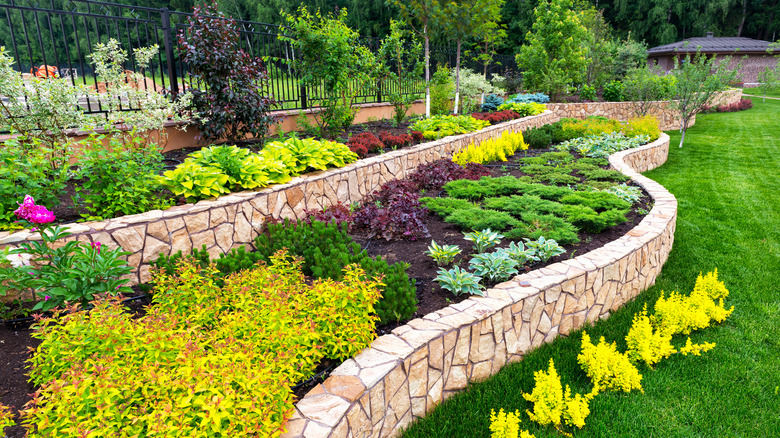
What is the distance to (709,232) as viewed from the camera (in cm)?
579

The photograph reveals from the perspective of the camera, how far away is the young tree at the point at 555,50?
17312 mm

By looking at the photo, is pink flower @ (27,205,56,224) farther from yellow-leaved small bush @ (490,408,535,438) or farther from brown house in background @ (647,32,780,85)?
brown house in background @ (647,32,780,85)

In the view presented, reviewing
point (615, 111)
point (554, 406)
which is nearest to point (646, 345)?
point (554, 406)

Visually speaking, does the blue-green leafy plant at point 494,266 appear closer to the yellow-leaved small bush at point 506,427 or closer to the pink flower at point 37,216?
the yellow-leaved small bush at point 506,427

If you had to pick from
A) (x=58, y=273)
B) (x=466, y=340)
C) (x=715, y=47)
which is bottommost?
(x=466, y=340)

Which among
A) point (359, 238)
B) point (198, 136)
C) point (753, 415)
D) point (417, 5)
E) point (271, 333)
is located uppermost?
point (417, 5)

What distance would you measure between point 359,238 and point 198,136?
3232mm

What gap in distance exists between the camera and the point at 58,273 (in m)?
2.86

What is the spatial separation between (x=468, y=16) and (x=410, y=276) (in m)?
8.78

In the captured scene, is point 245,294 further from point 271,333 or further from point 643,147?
point 643,147

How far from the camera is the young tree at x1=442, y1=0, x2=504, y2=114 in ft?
33.8

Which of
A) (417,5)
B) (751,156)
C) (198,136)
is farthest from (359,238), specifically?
(751,156)

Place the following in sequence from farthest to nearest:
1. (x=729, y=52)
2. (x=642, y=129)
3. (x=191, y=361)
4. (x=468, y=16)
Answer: (x=729, y=52)
(x=642, y=129)
(x=468, y=16)
(x=191, y=361)

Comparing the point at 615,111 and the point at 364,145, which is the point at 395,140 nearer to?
the point at 364,145
